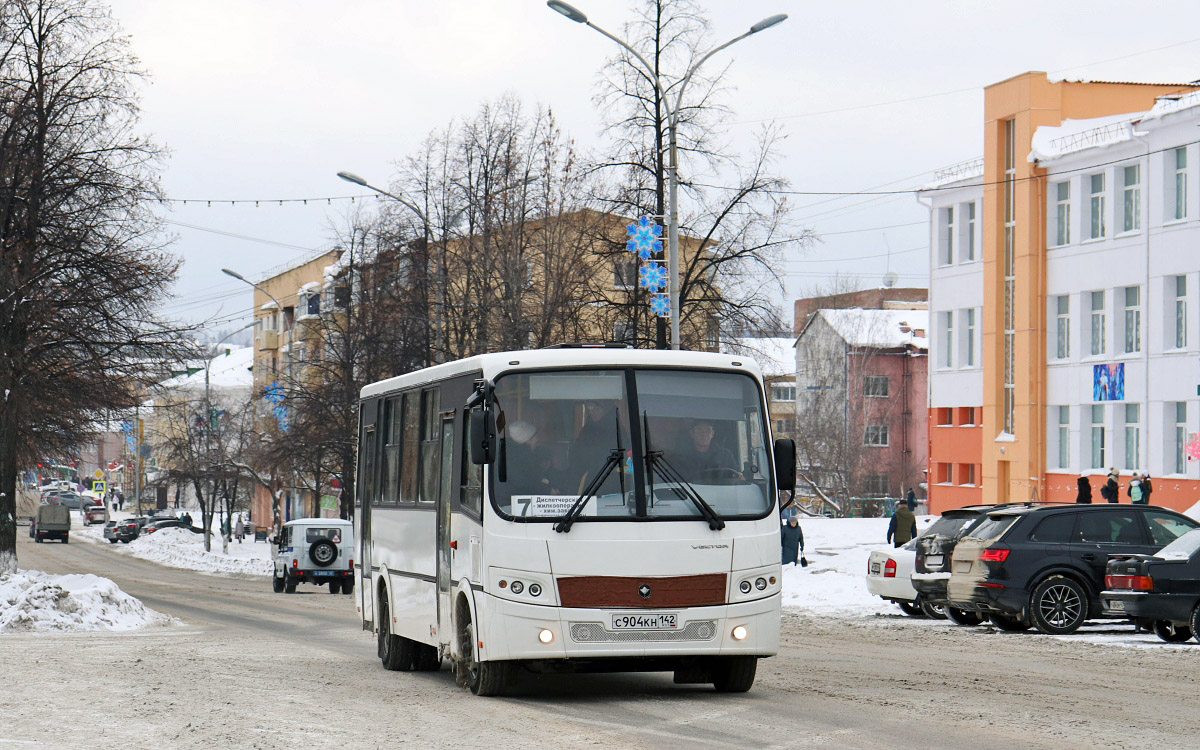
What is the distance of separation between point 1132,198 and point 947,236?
475 inches

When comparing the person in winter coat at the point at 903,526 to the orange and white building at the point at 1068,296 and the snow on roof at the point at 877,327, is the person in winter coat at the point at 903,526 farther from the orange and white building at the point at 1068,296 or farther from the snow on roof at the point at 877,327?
the snow on roof at the point at 877,327

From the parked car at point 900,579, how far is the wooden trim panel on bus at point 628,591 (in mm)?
12701

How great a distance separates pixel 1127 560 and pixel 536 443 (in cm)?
990

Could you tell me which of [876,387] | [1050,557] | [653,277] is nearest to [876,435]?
[876,387]

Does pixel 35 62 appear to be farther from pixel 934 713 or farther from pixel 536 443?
pixel 934 713

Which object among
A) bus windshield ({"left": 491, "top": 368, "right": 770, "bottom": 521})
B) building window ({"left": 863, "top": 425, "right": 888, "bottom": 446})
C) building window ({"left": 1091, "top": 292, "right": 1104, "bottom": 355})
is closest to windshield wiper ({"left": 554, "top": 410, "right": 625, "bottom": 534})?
bus windshield ({"left": 491, "top": 368, "right": 770, "bottom": 521})

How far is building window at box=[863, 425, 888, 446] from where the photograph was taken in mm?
97062

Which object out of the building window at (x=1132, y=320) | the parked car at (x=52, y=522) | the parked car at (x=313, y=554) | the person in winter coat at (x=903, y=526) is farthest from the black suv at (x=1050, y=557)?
the parked car at (x=52, y=522)

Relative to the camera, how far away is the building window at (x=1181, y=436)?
4681cm

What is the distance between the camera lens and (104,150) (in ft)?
114

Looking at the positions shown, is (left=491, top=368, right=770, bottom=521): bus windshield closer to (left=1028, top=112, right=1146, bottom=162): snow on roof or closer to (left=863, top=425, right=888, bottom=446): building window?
(left=1028, top=112, right=1146, bottom=162): snow on roof

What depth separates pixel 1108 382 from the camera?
166 ft

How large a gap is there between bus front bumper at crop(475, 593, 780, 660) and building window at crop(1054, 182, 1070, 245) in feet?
142

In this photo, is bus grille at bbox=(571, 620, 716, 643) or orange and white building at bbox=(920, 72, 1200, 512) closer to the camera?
bus grille at bbox=(571, 620, 716, 643)
